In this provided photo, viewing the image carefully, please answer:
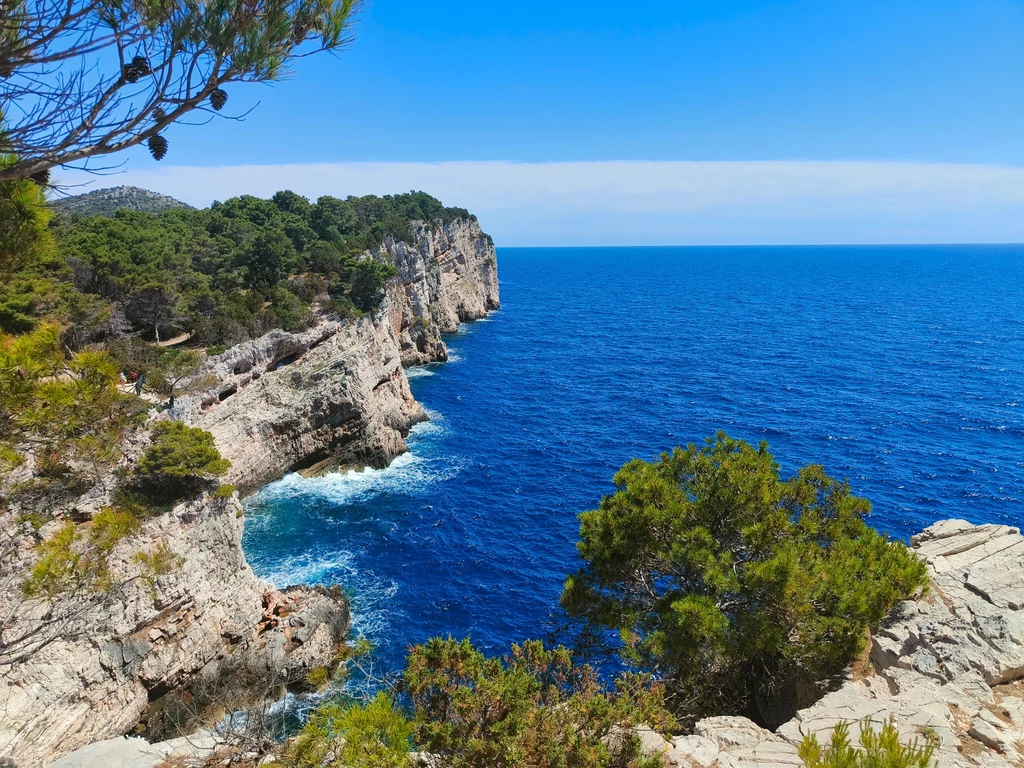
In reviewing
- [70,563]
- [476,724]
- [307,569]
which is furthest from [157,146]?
[307,569]

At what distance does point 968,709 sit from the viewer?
1213cm

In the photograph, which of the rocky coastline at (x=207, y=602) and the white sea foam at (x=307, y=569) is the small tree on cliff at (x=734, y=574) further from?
the white sea foam at (x=307, y=569)

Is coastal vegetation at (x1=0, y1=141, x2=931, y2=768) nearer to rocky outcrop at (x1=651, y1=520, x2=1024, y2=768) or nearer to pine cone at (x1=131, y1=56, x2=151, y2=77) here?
rocky outcrop at (x1=651, y1=520, x2=1024, y2=768)

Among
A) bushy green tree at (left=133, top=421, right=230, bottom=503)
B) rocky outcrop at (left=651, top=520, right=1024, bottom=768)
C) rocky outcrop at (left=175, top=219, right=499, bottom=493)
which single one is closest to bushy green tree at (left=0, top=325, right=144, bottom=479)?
rocky outcrop at (left=651, top=520, right=1024, bottom=768)

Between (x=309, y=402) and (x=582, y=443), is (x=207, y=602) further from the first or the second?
(x=582, y=443)

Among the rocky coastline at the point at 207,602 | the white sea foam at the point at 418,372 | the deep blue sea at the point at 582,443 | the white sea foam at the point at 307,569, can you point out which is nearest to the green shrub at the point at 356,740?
the rocky coastline at the point at 207,602

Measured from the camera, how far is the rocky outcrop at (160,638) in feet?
→ 64.0

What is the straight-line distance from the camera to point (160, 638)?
23938 mm

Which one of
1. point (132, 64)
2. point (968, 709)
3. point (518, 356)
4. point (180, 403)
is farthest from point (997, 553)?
point (518, 356)

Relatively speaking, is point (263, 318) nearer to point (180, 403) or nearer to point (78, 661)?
point (180, 403)

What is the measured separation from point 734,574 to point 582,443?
35.3 metres

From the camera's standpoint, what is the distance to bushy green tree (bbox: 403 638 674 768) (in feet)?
31.3

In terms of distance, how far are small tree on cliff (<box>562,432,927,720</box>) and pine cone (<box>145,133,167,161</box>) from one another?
1312 cm

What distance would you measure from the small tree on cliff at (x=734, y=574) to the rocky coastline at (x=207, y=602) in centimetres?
1072
